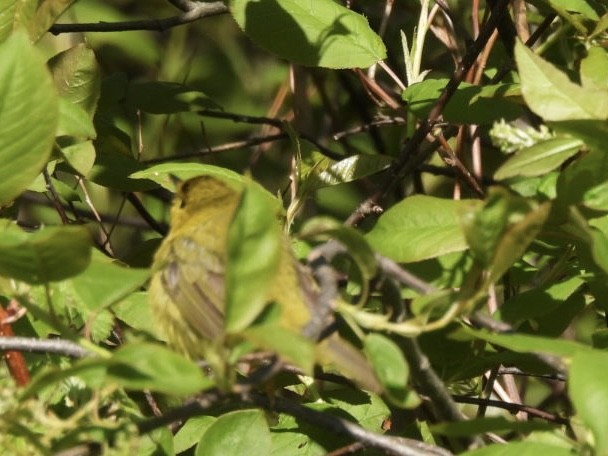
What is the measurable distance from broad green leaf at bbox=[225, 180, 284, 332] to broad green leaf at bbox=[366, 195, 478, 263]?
559 millimetres

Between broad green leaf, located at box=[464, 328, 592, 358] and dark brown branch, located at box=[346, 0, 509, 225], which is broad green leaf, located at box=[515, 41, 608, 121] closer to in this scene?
broad green leaf, located at box=[464, 328, 592, 358]

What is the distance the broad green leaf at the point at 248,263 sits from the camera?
118cm

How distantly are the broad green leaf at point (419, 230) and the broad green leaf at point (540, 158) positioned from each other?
7.1 inches

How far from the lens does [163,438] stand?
5.80ft

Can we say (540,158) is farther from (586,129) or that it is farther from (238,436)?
(238,436)

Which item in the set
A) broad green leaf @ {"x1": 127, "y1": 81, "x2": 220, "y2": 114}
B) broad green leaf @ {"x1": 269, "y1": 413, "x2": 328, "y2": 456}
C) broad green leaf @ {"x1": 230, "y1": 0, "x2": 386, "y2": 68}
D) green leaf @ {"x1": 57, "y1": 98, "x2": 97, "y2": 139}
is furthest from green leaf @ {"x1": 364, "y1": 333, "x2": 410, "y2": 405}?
broad green leaf @ {"x1": 127, "y1": 81, "x2": 220, "y2": 114}

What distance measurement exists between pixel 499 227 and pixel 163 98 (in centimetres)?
181

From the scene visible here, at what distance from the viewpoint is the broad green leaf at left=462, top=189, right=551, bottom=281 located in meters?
1.31

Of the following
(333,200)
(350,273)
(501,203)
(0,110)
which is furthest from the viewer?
(333,200)

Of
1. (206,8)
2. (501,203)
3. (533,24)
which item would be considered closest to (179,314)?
(206,8)

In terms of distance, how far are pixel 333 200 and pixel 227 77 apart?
36.5 inches

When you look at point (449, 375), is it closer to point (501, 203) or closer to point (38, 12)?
point (501, 203)

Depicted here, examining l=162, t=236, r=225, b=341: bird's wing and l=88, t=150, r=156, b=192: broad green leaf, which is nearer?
l=162, t=236, r=225, b=341: bird's wing

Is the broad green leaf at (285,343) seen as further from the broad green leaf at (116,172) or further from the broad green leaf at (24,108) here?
the broad green leaf at (116,172)
